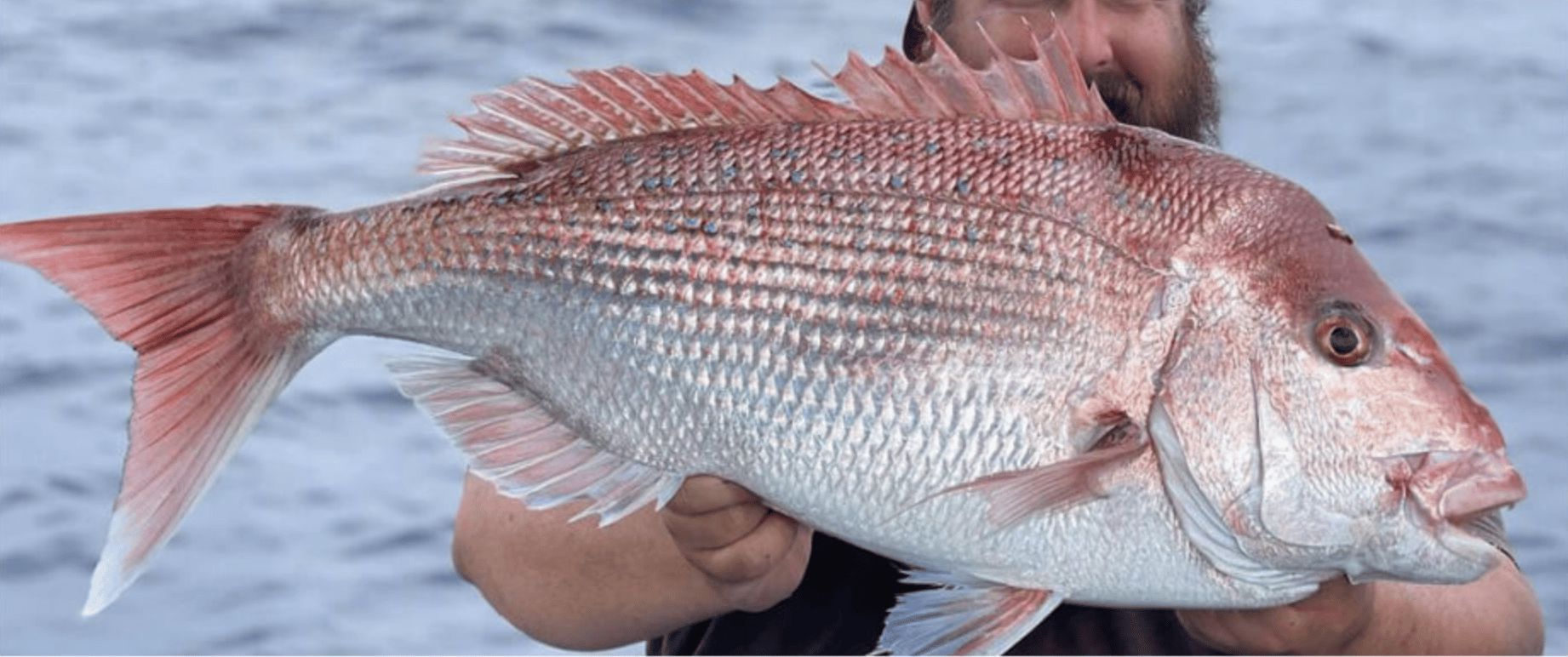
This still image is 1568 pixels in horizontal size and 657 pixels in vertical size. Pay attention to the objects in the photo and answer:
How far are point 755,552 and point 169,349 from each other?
0.44 meters

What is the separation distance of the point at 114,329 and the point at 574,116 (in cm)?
35

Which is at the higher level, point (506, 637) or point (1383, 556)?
point (1383, 556)

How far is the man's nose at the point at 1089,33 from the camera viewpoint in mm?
1953

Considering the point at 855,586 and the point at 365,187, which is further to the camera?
the point at 365,187

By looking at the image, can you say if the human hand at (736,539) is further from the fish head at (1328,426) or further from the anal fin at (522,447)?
the fish head at (1328,426)

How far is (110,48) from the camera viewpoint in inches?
244

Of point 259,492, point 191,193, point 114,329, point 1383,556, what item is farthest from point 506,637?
point 1383,556

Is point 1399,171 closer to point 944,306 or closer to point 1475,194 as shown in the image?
point 1475,194

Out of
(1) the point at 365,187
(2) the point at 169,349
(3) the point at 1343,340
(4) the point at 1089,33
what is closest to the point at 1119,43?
(4) the point at 1089,33

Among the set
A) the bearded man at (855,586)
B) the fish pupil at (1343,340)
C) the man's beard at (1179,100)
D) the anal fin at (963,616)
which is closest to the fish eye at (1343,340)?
the fish pupil at (1343,340)

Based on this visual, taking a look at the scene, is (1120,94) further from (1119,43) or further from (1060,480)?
(1060,480)

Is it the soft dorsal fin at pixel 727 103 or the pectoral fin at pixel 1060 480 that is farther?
the soft dorsal fin at pixel 727 103

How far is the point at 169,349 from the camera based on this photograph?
155 centimetres

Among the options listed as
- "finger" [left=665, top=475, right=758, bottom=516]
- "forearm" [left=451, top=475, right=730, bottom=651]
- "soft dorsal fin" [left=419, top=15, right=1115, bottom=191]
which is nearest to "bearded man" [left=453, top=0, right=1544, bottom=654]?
"forearm" [left=451, top=475, right=730, bottom=651]
